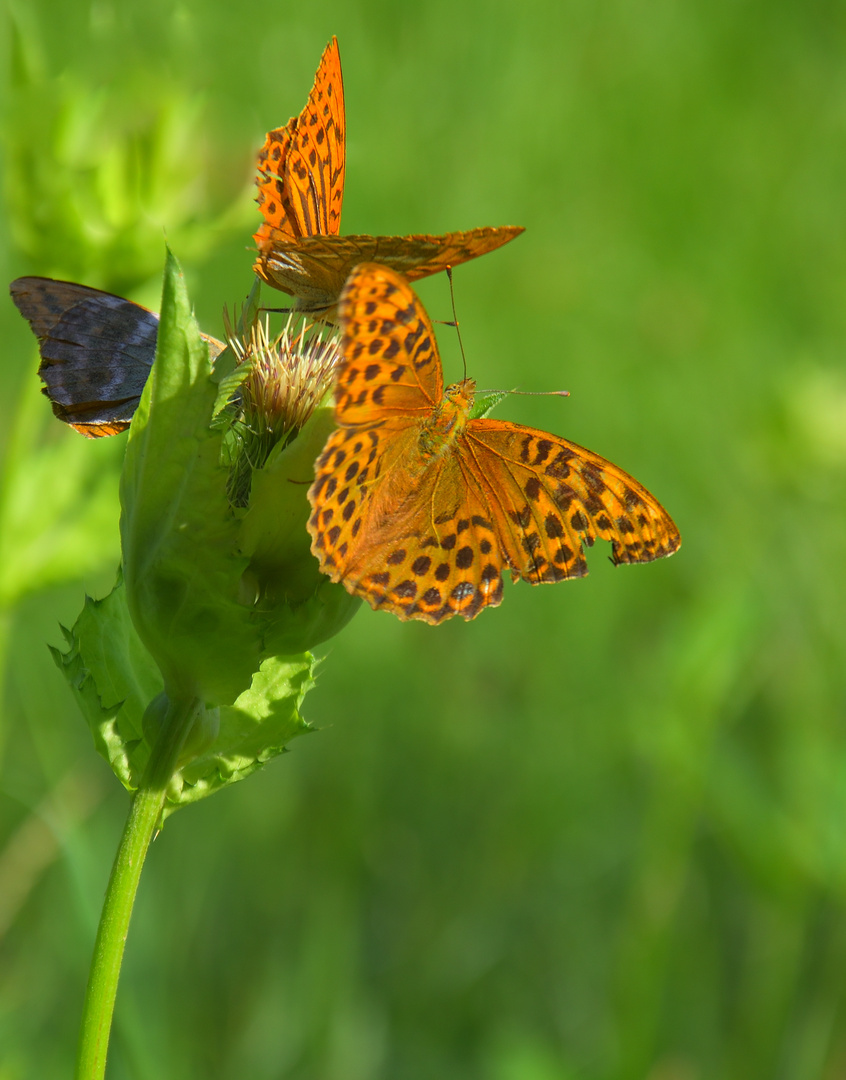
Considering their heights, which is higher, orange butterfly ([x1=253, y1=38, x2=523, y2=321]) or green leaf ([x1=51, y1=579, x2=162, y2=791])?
orange butterfly ([x1=253, y1=38, x2=523, y2=321])

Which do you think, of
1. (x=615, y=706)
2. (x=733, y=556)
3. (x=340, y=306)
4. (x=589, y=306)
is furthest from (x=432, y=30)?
(x=340, y=306)

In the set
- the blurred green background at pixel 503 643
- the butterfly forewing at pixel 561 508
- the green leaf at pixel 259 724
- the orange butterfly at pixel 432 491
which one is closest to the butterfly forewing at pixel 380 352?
the orange butterfly at pixel 432 491

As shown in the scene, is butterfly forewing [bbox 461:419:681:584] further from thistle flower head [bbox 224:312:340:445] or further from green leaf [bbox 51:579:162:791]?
green leaf [bbox 51:579:162:791]

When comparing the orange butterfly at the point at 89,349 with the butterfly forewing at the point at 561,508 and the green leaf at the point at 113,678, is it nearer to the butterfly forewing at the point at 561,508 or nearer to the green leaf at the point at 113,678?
the green leaf at the point at 113,678

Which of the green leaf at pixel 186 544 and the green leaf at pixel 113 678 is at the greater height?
the green leaf at pixel 186 544

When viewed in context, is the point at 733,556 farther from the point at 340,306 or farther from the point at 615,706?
the point at 340,306

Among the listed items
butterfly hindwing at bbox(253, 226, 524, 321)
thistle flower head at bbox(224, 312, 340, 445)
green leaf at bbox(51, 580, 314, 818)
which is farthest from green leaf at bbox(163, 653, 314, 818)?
butterfly hindwing at bbox(253, 226, 524, 321)
